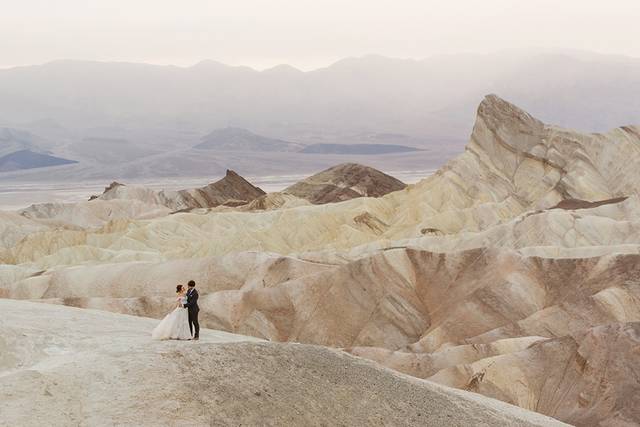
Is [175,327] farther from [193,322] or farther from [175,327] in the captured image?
[193,322]

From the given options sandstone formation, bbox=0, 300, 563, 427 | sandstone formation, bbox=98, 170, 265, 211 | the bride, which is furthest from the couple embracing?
sandstone formation, bbox=98, 170, 265, 211

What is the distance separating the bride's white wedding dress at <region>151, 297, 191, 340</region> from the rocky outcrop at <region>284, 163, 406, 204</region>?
85.2 m

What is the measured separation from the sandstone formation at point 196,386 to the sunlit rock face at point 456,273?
773cm

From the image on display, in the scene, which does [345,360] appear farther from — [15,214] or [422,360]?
[15,214]

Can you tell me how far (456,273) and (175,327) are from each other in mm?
24618

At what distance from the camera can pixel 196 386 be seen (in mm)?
15508

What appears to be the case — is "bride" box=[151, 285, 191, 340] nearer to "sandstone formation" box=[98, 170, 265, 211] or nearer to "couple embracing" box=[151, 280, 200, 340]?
"couple embracing" box=[151, 280, 200, 340]

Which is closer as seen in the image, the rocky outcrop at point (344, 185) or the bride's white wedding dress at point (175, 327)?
the bride's white wedding dress at point (175, 327)

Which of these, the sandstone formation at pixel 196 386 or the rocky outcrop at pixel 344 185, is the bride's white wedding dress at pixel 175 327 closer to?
the sandstone formation at pixel 196 386

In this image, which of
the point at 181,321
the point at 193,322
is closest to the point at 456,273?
the point at 193,322

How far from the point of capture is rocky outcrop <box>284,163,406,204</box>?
107 metres

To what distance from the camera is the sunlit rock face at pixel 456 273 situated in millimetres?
28062

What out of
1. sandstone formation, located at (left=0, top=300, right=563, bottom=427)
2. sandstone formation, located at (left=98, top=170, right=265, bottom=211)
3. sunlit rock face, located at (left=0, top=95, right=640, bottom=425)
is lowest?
sandstone formation, located at (left=98, top=170, right=265, bottom=211)

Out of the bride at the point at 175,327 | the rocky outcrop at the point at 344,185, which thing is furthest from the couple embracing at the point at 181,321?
the rocky outcrop at the point at 344,185
